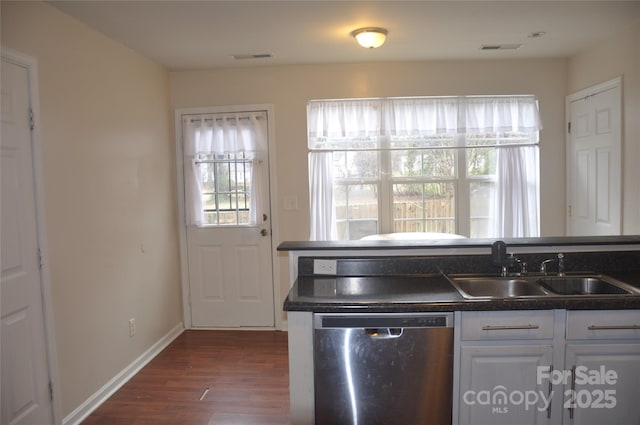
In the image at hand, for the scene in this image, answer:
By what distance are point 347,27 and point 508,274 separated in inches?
77.5

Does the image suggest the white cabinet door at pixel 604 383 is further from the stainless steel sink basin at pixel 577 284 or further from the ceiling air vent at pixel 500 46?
the ceiling air vent at pixel 500 46

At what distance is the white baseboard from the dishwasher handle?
6.41ft

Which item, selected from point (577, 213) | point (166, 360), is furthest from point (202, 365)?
point (577, 213)

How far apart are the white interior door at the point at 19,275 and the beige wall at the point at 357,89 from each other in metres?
1.97

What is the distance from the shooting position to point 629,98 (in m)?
3.16

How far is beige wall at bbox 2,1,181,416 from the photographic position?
2.44 metres

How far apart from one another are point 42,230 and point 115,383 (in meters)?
1.30

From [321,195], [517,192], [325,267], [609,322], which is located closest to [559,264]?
[609,322]

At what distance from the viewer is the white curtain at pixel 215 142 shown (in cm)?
399

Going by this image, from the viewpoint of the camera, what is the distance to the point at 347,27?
9.78 ft

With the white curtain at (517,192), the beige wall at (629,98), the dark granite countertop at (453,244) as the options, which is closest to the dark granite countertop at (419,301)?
the dark granite countertop at (453,244)

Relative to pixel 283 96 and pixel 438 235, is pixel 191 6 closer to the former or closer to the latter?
pixel 283 96

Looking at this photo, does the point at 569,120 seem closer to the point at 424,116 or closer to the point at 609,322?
the point at 424,116

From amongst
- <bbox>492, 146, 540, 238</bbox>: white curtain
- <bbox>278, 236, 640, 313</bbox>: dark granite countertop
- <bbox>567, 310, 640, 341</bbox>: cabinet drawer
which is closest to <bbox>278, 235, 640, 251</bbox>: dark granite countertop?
<bbox>278, 236, 640, 313</bbox>: dark granite countertop
